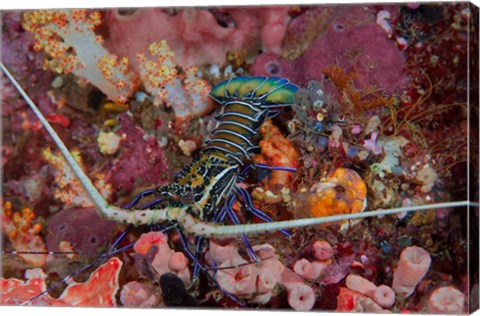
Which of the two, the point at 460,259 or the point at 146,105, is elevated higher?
the point at 146,105

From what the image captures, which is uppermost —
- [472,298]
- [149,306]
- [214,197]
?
[214,197]

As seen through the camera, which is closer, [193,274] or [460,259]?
[460,259]

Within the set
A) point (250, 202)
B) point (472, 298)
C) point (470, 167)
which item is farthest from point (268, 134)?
point (472, 298)

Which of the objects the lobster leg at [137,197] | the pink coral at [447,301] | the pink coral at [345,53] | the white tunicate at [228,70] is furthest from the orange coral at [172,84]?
the pink coral at [447,301]

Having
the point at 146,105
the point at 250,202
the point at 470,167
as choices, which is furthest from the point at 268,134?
the point at 470,167

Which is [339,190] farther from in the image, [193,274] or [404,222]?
[193,274]

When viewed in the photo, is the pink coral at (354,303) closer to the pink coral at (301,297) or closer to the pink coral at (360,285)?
the pink coral at (360,285)

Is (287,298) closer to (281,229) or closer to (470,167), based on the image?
(281,229)

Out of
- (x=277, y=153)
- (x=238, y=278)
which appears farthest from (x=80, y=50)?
(x=238, y=278)
